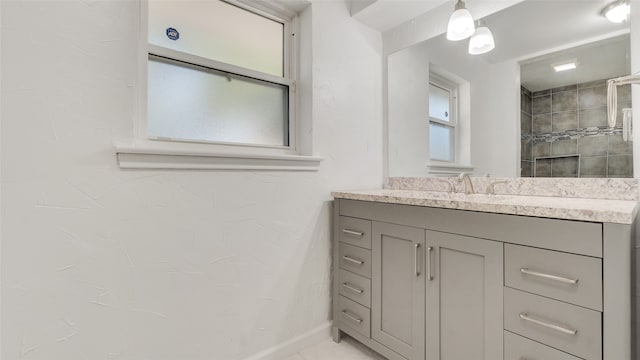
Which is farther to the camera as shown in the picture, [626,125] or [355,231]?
[355,231]

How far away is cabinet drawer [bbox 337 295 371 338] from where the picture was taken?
1605 millimetres

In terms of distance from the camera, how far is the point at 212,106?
5.04ft

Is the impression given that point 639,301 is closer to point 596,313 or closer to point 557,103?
point 596,313

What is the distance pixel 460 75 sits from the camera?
181cm

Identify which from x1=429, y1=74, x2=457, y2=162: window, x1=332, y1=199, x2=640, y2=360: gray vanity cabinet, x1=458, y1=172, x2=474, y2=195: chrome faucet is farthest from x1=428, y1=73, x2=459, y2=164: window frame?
x1=332, y1=199, x2=640, y2=360: gray vanity cabinet

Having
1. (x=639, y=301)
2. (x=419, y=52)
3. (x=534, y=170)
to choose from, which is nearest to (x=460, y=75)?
(x=419, y=52)

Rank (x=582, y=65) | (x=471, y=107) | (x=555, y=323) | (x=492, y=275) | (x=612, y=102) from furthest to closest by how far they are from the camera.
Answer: (x=471, y=107), (x=582, y=65), (x=612, y=102), (x=492, y=275), (x=555, y=323)

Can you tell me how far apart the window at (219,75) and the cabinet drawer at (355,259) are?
710 mm

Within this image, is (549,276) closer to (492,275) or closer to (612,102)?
(492,275)

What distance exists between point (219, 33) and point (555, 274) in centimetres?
182

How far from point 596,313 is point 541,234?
0.85ft

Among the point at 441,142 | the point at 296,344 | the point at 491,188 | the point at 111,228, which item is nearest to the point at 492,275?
the point at 491,188

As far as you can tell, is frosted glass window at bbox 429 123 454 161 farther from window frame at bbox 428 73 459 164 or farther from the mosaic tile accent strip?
the mosaic tile accent strip

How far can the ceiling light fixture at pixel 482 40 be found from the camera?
1.62 meters
